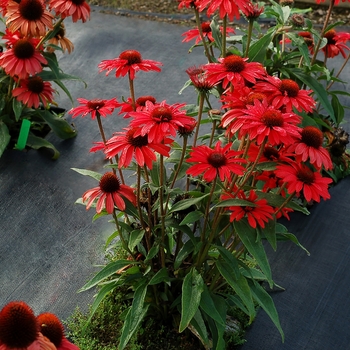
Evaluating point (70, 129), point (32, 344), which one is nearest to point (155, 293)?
point (32, 344)

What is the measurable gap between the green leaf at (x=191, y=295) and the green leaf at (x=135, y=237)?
176 millimetres

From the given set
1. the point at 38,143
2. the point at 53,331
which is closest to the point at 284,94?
the point at 53,331

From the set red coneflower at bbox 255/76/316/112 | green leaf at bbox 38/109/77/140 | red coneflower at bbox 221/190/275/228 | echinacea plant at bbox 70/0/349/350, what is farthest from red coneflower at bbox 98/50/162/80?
green leaf at bbox 38/109/77/140

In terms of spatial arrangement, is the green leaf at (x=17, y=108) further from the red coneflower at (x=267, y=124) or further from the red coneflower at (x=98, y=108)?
the red coneflower at (x=267, y=124)

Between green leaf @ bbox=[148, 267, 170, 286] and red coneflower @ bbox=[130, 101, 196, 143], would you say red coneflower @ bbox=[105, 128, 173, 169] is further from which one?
green leaf @ bbox=[148, 267, 170, 286]

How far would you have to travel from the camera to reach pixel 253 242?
1.43m

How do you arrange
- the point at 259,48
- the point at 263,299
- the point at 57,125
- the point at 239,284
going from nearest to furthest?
1. the point at 239,284
2. the point at 263,299
3. the point at 259,48
4. the point at 57,125

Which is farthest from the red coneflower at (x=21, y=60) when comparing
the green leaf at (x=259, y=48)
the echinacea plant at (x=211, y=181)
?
the green leaf at (x=259, y=48)

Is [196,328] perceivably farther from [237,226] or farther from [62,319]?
[62,319]

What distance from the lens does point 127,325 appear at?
→ 1578 mm

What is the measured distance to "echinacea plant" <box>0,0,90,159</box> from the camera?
2258 mm

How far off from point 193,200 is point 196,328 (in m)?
0.40

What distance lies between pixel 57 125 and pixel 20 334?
1999 millimetres

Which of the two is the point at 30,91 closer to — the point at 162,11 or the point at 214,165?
the point at 214,165
